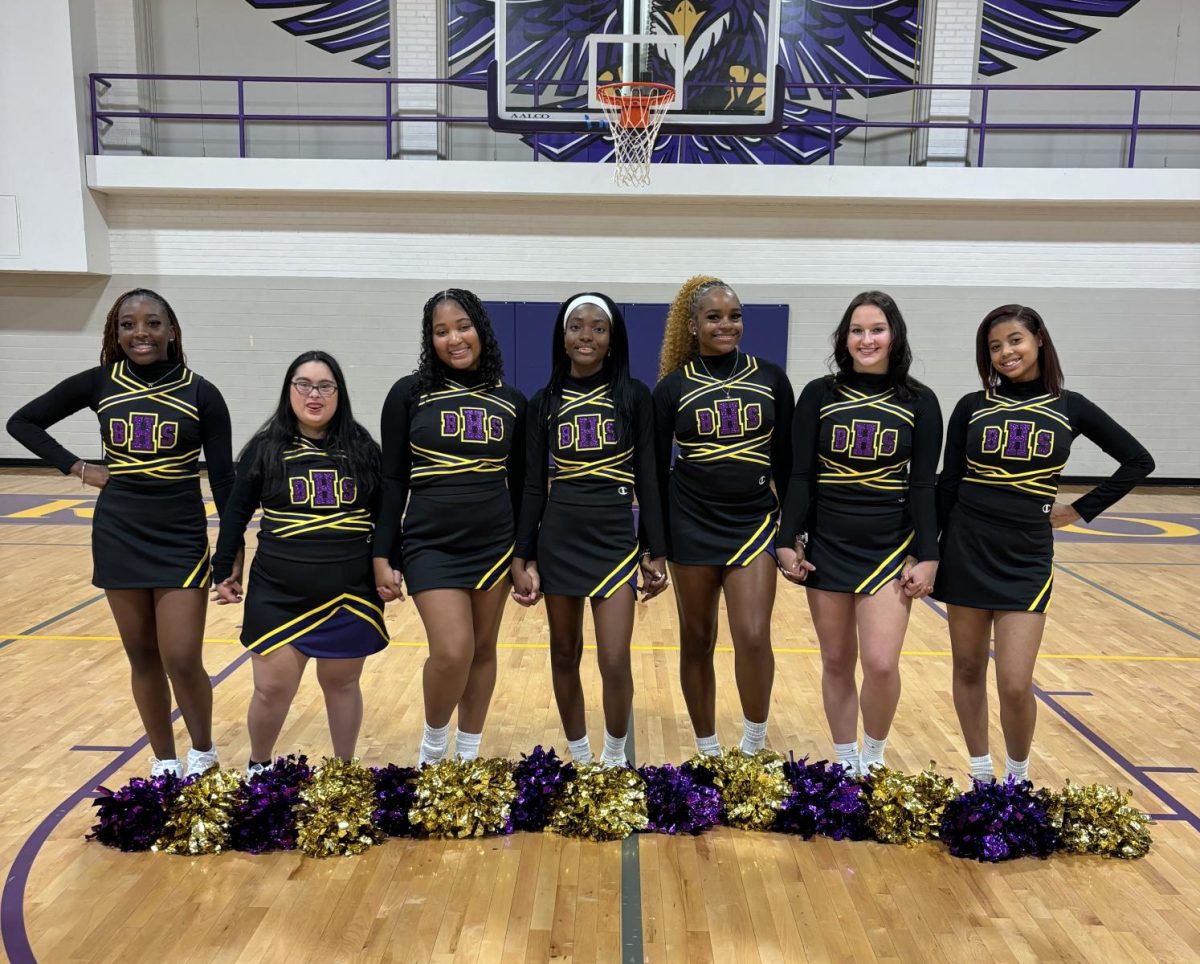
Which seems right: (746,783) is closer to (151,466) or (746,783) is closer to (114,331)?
(151,466)

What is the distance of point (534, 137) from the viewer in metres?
11.0

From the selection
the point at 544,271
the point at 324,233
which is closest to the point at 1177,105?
the point at 544,271

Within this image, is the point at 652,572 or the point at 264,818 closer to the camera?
the point at 264,818

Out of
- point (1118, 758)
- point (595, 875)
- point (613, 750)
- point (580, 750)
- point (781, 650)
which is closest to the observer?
point (595, 875)

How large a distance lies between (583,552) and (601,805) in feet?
2.98

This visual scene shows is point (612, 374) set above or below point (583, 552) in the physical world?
above

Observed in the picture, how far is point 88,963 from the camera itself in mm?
2523

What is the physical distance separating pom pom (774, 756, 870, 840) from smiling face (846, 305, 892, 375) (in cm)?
150

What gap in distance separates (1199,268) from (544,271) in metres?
7.88

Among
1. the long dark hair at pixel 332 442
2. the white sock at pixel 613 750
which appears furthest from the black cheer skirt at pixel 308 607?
the white sock at pixel 613 750

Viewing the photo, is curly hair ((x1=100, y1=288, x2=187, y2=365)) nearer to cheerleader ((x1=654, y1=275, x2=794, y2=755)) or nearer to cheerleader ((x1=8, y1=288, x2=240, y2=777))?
cheerleader ((x1=8, y1=288, x2=240, y2=777))

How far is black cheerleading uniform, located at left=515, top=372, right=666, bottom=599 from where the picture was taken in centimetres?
321

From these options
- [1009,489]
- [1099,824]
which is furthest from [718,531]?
[1099,824]

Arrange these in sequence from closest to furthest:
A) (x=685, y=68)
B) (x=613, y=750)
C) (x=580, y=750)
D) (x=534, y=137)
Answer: (x=613, y=750) < (x=580, y=750) < (x=685, y=68) < (x=534, y=137)
